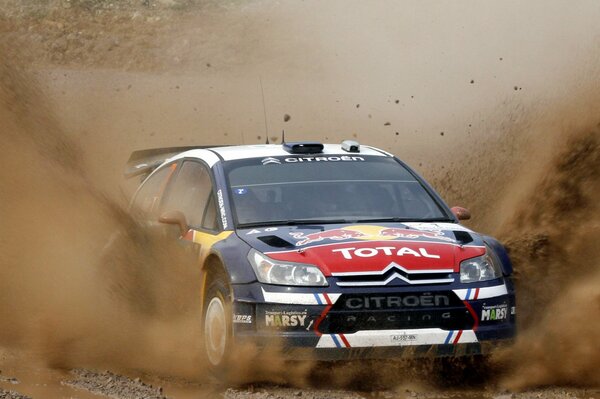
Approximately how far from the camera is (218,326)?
6.91 m

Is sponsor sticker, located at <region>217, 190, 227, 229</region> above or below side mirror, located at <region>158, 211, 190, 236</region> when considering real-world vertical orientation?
above

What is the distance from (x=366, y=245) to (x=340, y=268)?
10.8 inches

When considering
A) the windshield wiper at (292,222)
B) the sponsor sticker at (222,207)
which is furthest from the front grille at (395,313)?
the sponsor sticker at (222,207)

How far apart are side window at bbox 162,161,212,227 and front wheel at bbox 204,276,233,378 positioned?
0.82m

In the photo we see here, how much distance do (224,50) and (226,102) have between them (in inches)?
283

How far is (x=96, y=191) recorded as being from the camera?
8922 mm

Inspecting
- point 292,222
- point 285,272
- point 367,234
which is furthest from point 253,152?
point 285,272

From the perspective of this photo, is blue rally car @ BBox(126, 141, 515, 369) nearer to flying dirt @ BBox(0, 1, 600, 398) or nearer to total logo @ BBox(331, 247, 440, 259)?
total logo @ BBox(331, 247, 440, 259)

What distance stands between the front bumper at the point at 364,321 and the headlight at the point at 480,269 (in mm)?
89

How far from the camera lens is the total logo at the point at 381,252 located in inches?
261

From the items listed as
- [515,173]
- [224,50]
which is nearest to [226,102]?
[224,50]

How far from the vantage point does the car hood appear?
658 cm

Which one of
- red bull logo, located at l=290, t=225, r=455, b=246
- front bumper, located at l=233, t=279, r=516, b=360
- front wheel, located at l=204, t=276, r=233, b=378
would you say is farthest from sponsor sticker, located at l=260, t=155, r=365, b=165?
front bumper, located at l=233, t=279, r=516, b=360

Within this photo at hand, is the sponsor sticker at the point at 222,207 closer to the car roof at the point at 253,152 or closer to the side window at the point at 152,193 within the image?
the car roof at the point at 253,152
